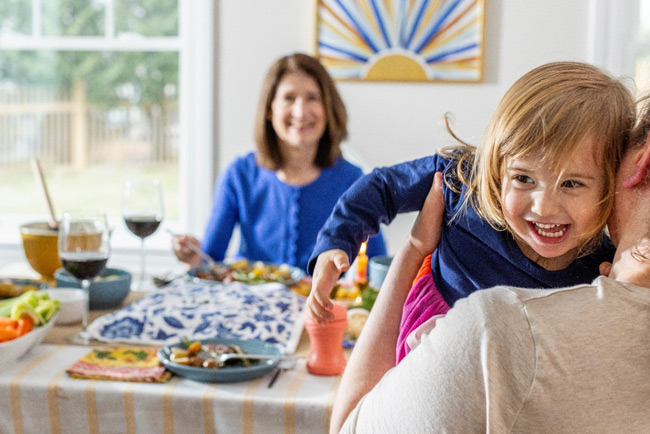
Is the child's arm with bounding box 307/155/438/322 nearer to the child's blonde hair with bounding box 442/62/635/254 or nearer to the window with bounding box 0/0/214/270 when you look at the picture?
the child's blonde hair with bounding box 442/62/635/254

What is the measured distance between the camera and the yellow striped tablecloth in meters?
1.17

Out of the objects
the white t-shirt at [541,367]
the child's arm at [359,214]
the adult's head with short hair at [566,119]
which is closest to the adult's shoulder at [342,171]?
the child's arm at [359,214]

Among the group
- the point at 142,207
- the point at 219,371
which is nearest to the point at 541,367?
the point at 219,371

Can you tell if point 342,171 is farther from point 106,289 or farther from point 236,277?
point 106,289

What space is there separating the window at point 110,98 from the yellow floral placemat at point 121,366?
84.9 inches

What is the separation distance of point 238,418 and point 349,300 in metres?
0.66

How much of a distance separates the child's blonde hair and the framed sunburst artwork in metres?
2.43

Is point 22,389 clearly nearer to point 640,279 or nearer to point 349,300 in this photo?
point 349,300

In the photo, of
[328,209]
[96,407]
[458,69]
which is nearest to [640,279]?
[96,407]

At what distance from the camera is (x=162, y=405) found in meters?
1.19

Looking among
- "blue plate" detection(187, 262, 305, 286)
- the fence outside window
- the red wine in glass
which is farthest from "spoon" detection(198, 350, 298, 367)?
the fence outside window

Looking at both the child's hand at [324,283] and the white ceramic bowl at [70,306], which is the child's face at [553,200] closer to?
the child's hand at [324,283]

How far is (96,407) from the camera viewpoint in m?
1.21

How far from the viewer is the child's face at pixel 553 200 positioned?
3.00ft
